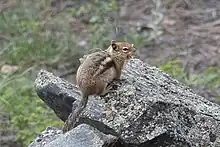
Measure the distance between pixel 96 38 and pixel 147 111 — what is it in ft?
16.5

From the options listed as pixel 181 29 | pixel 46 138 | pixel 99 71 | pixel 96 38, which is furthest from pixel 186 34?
pixel 99 71

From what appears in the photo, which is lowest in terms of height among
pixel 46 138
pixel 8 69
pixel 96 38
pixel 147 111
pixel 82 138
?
pixel 8 69

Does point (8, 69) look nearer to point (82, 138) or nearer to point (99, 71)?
point (99, 71)

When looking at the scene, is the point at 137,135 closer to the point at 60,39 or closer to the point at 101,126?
the point at 101,126

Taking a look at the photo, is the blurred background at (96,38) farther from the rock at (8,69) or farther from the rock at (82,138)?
the rock at (82,138)

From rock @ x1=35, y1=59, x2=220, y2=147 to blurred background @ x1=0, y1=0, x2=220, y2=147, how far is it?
95.0 inches

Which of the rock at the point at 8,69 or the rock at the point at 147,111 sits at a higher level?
the rock at the point at 147,111

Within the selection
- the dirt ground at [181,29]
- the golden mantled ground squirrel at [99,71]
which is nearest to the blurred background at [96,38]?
the dirt ground at [181,29]

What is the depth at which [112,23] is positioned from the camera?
1021 centimetres

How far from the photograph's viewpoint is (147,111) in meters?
4.79

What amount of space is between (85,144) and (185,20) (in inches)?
238

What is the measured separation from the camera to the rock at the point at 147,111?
478 cm

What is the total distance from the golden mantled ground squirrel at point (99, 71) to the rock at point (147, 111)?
2.3 inches

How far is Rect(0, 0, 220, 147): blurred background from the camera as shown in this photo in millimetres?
8391
